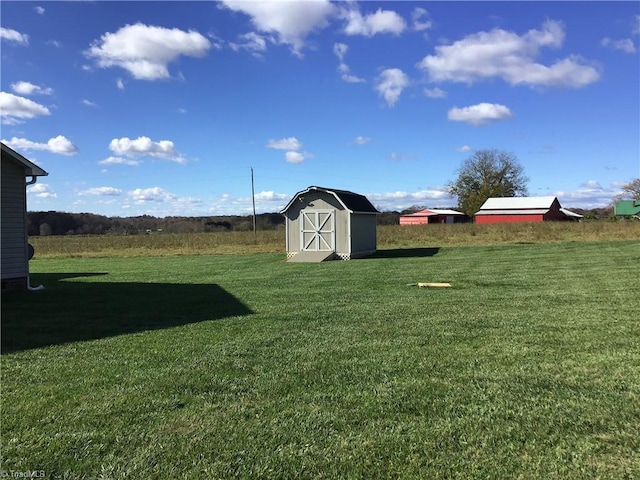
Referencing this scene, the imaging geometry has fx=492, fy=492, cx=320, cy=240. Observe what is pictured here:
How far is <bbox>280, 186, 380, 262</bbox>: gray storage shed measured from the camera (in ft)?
68.1

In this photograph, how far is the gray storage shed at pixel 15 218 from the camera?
36.1 feet

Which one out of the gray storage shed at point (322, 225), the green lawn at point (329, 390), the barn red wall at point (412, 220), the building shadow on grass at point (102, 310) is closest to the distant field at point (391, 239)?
the gray storage shed at point (322, 225)

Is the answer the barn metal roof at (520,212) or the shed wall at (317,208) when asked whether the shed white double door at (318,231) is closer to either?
the shed wall at (317,208)

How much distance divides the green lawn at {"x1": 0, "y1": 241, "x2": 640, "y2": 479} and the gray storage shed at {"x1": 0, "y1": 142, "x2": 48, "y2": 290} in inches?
137

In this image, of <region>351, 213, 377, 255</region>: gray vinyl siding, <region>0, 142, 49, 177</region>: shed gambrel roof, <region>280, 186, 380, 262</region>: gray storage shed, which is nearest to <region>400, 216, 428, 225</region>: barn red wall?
<region>351, 213, 377, 255</region>: gray vinyl siding

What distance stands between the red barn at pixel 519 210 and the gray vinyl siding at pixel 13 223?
54.0 meters

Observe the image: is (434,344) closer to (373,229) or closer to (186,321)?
(186,321)

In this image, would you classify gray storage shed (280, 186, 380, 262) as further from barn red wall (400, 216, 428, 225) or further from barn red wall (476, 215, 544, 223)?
barn red wall (400, 216, 428, 225)

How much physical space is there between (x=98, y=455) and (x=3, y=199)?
32.9 ft

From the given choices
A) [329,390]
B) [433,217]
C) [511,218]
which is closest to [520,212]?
[511,218]

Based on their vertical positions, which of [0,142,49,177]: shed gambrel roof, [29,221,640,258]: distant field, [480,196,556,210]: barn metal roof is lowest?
[29,221,640,258]: distant field

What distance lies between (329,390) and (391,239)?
29.5m

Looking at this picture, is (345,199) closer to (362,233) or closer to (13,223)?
(362,233)

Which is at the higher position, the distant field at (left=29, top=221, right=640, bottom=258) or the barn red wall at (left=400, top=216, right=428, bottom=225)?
the barn red wall at (left=400, top=216, right=428, bottom=225)
